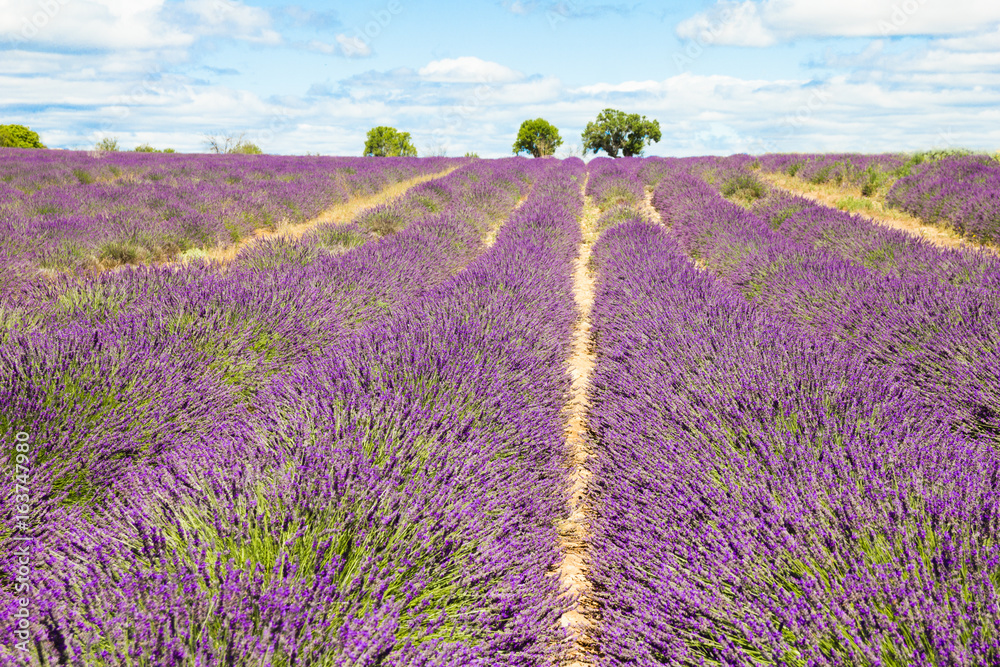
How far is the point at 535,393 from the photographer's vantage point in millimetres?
2609

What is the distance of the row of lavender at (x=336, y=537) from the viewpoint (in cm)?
114

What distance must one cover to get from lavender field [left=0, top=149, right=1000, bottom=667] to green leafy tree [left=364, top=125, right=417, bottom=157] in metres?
47.4

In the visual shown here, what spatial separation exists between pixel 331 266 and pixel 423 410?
10.9ft

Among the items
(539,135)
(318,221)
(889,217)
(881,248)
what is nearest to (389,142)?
(539,135)

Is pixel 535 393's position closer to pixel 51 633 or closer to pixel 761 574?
pixel 761 574

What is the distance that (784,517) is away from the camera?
1505 mm

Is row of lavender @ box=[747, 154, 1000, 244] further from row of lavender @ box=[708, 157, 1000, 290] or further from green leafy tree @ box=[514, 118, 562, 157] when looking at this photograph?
green leafy tree @ box=[514, 118, 562, 157]

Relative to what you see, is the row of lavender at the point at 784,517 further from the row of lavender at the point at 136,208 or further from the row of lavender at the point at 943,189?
the row of lavender at the point at 943,189

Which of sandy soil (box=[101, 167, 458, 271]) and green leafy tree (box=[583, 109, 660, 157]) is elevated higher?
green leafy tree (box=[583, 109, 660, 157])

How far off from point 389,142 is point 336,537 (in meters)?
51.5

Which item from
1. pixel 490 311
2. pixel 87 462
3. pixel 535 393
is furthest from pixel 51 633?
pixel 490 311

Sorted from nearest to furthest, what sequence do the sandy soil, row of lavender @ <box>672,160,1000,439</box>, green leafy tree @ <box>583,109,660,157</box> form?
row of lavender @ <box>672,160,1000,439</box>
the sandy soil
green leafy tree @ <box>583,109,660,157</box>

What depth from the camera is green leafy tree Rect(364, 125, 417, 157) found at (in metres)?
48.4

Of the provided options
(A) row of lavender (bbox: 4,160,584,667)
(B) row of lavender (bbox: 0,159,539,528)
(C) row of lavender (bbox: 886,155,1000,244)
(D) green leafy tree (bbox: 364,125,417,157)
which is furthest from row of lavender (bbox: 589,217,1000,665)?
(D) green leafy tree (bbox: 364,125,417,157)
